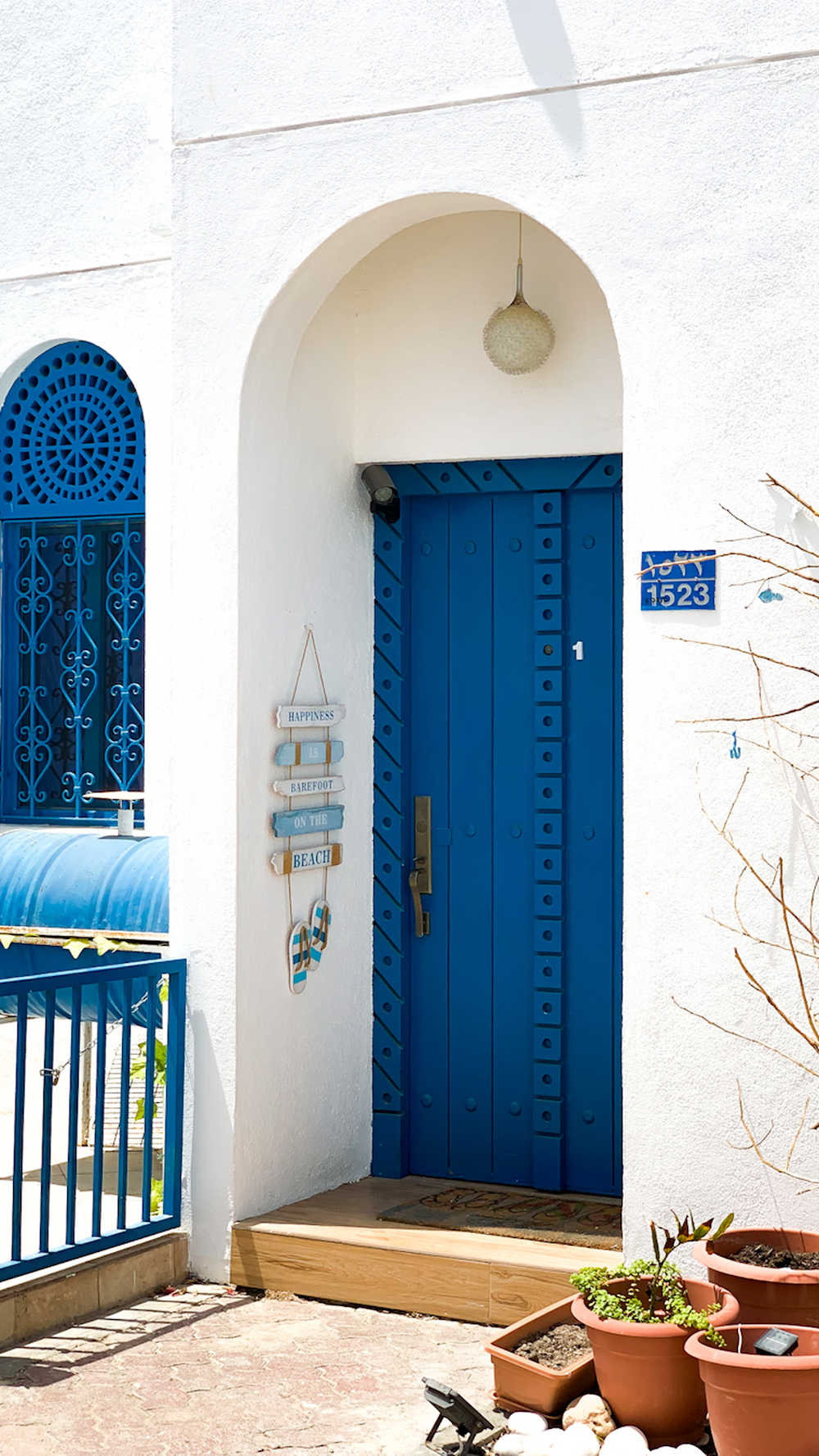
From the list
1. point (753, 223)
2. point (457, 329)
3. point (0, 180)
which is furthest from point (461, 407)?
point (0, 180)

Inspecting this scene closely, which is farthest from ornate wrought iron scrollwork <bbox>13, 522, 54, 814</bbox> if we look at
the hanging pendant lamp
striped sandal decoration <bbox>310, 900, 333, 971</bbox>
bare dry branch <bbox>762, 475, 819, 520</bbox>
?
bare dry branch <bbox>762, 475, 819, 520</bbox>

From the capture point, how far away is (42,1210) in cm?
502

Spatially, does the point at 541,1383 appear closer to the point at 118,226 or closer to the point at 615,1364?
the point at 615,1364

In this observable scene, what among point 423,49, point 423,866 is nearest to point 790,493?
point 423,49

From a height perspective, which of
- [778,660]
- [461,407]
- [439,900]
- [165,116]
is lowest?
[439,900]

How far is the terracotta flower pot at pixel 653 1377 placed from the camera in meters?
4.16

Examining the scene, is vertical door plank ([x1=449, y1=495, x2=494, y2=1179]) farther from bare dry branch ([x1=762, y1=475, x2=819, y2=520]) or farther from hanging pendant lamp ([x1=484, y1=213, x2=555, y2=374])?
bare dry branch ([x1=762, y1=475, x2=819, y2=520])

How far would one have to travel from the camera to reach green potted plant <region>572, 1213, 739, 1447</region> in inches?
164

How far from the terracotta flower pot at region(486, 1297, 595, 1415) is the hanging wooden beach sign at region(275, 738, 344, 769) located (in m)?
2.22

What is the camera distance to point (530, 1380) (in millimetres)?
4301

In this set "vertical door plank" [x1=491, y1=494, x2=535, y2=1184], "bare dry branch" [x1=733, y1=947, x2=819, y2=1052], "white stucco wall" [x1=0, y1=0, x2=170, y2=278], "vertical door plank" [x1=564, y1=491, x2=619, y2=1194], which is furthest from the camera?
"white stucco wall" [x1=0, y1=0, x2=170, y2=278]

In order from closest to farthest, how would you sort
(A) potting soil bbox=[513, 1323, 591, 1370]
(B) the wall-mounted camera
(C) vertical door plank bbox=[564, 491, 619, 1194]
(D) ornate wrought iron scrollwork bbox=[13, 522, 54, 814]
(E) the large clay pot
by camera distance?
1. (E) the large clay pot
2. (A) potting soil bbox=[513, 1323, 591, 1370]
3. (C) vertical door plank bbox=[564, 491, 619, 1194]
4. (B) the wall-mounted camera
5. (D) ornate wrought iron scrollwork bbox=[13, 522, 54, 814]

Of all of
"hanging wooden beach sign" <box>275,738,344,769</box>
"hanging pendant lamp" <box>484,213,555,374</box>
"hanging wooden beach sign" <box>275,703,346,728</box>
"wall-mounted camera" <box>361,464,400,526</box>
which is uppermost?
"hanging pendant lamp" <box>484,213,555,374</box>

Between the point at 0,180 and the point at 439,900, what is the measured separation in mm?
3872
